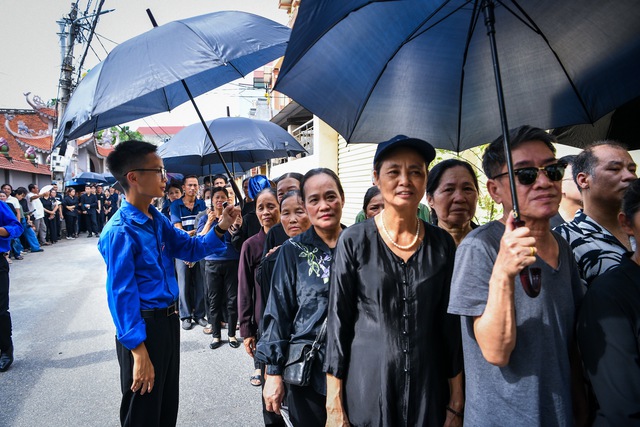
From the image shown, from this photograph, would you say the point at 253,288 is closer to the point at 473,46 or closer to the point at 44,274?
the point at 473,46

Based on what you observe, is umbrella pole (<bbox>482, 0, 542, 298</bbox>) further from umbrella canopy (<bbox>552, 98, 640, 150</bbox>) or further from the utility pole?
the utility pole

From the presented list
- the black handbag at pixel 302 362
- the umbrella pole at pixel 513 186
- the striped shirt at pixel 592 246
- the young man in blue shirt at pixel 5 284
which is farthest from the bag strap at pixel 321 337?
the young man in blue shirt at pixel 5 284

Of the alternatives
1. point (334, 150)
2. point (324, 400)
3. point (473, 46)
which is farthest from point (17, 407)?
point (334, 150)

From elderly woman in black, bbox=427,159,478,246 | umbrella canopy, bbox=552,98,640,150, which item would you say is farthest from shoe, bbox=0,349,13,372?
umbrella canopy, bbox=552,98,640,150

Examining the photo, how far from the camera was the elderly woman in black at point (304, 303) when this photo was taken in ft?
6.50

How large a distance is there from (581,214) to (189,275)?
5.53 meters

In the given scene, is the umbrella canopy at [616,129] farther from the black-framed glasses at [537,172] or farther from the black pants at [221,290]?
the black pants at [221,290]

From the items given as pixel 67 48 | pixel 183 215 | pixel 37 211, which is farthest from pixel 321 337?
pixel 67 48

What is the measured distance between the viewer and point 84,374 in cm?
434

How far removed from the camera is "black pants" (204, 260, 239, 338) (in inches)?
203

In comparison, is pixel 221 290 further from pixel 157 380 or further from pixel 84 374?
pixel 157 380

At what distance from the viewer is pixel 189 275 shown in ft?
20.7

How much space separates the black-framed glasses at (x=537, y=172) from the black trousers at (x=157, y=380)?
6.96 feet

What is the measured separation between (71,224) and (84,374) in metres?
16.7
